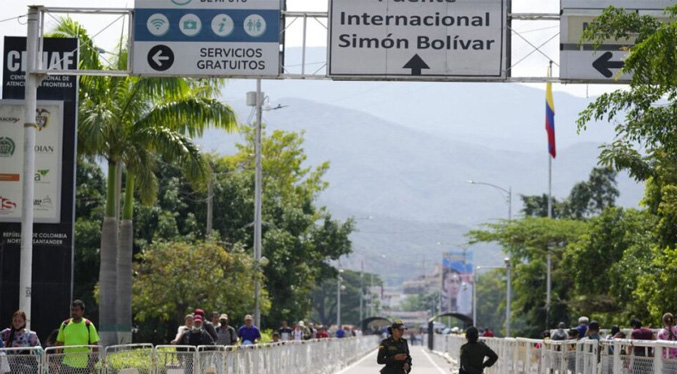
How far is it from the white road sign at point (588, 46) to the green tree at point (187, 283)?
2267 cm

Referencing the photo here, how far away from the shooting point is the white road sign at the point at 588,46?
23453mm

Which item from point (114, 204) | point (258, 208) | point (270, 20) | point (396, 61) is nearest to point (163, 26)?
point (270, 20)

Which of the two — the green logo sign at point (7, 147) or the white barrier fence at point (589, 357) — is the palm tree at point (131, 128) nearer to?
the green logo sign at point (7, 147)

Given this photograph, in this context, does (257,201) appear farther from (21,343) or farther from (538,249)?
(21,343)

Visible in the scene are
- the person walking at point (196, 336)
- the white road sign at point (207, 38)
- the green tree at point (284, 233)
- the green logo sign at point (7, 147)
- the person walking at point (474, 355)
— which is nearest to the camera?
the person walking at point (474, 355)

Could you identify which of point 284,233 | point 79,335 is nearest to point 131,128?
point 79,335

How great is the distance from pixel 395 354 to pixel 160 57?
7.19m

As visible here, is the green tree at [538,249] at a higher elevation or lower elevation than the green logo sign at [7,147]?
lower

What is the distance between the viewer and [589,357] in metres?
19.9

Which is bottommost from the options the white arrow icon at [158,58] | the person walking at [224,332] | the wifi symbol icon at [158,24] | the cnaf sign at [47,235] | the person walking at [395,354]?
the person walking at [224,332]

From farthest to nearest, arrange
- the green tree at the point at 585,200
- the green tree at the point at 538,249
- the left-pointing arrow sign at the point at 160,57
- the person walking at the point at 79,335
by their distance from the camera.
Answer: the green tree at the point at 585,200 → the green tree at the point at 538,249 → the left-pointing arrow sign at the point at 160,57 → the person walking at the point at 79,335

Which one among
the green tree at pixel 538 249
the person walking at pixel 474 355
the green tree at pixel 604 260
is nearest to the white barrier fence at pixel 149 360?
the person walking at pixel 474 355

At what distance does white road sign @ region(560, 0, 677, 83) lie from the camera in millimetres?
23453

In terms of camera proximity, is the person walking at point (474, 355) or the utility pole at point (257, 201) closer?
the person walking at point (474, 355)
